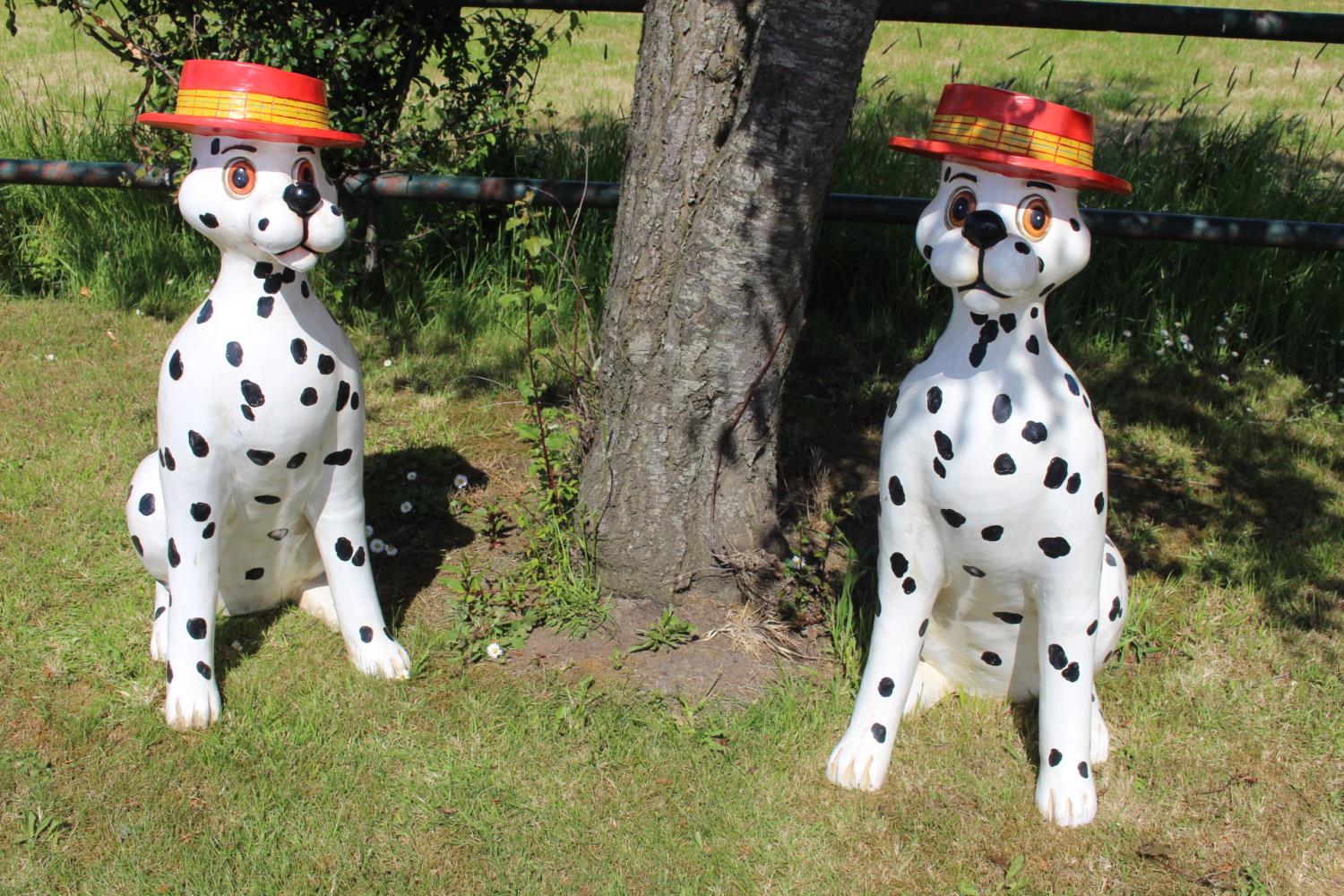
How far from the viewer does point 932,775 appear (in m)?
3.10

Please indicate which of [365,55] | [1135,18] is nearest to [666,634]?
[365,55]

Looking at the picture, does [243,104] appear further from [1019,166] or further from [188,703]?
[1019,166]

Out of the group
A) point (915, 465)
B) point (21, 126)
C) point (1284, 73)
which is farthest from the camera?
point (1284, 73)

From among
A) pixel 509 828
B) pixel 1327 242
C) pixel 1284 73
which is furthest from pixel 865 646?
pixel 1284 73

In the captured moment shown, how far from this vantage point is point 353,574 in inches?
129

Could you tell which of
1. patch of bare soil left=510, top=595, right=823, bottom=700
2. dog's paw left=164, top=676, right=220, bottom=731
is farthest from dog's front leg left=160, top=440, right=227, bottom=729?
patch of bare soil left=510, top=595, right=823, bottom=700

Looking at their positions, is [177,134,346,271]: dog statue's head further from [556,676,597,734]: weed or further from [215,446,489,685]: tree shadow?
[556,676,597,734]: weed

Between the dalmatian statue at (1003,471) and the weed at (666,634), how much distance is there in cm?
63

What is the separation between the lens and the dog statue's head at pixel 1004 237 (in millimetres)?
2523

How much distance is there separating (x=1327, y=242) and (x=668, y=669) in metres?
2.90

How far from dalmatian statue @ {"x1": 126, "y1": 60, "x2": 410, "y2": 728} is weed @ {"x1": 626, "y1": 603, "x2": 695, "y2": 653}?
2.28 ft

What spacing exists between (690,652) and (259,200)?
5.64 ft

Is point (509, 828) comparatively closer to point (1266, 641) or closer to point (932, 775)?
point (932, 775)

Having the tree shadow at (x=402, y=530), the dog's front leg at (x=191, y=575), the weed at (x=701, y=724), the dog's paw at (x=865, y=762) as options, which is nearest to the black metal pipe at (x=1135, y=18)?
the tree shadow at (x=402, y=530)
